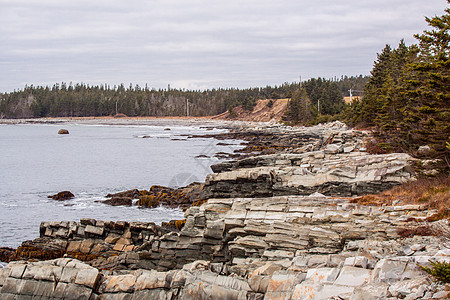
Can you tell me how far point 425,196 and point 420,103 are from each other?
13.1 m

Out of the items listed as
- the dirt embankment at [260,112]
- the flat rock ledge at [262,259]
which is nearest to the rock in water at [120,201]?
the flat rock ledge at [262,259]

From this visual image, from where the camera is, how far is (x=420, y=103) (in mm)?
27141

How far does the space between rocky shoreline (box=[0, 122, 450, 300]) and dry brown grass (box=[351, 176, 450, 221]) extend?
1.44 ft

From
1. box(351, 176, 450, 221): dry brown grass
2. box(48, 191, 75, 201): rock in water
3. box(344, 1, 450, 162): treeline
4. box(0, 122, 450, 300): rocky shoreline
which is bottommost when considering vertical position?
box(48, 191, 75, 201): rock in water

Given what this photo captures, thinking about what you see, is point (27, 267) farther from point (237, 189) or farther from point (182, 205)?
point (182, 205)

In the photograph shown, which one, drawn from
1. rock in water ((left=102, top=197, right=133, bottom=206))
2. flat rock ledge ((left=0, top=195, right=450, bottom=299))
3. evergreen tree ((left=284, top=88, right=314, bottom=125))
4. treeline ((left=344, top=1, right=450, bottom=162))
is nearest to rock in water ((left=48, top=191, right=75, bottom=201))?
rock in water ((left=102, top=197, right=133, bottom=206))

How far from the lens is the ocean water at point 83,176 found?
2823cm

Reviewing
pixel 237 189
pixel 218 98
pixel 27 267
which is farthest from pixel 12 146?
pixel 218 98

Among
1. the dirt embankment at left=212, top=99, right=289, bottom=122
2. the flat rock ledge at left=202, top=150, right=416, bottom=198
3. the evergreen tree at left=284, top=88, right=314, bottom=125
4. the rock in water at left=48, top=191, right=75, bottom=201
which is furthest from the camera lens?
the dirt embankment at left=212, top=99, right=289, bottom=122

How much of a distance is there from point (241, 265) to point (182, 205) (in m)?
16.4

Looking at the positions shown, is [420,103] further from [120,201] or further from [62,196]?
[62,196]

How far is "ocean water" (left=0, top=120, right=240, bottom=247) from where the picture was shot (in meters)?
28.2

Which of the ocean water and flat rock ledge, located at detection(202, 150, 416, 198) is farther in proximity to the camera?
the ocean water

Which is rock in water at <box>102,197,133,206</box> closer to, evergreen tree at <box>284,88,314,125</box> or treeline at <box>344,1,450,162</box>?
treeline at <box>344,1,450,162</box>
